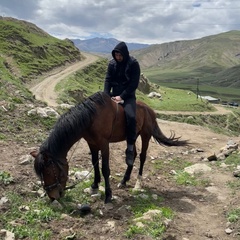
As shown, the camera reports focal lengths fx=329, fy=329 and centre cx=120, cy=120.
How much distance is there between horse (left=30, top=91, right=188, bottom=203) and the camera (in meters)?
6.19

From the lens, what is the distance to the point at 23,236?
5.38m

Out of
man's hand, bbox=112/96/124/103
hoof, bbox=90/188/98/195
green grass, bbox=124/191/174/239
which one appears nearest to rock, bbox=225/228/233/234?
green grass, bbox=124/191/174/239

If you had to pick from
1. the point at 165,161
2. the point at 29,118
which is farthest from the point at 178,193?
the point at 29,118

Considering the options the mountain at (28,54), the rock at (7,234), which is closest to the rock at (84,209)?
the rock at (7,234)

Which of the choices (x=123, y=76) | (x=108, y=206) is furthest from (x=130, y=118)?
(x=108, y=206)

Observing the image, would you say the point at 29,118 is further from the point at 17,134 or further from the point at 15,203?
the point at 15,203

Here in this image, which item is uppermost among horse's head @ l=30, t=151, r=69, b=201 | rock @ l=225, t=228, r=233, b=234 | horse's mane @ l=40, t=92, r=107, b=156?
horse's mane @ l=40, t=92, r=107, b=156

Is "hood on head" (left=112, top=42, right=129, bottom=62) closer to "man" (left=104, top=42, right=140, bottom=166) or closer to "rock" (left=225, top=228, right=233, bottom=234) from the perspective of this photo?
"man" (left=104, top=42, right=140, bottom=166)

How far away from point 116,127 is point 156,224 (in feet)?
7.91

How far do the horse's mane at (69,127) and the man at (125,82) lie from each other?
107 cm

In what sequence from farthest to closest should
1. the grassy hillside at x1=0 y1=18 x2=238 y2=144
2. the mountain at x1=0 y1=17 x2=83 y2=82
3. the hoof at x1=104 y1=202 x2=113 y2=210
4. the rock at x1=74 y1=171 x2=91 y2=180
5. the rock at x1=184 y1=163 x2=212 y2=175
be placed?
the mountain at x1=0 y1=17 x2=83 y2=82
the grassy hillside at x1=0 y1=18 x2=238 y2=144
the rock at x1=184 y1=163 x2=212 y2=175
the rock at x1=74 y1=171 x2=91 y2=180
the hoof at x1=104 y1=202 x2=113 y2=210

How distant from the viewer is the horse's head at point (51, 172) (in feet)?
20.0

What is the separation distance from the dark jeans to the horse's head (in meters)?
2.01

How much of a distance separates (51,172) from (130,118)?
2.39 meters
